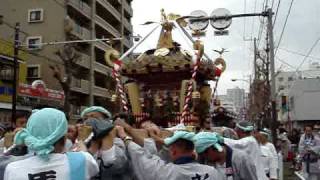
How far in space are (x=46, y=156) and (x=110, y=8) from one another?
4978 cm

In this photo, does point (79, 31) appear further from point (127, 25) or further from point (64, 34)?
point (127, 25)

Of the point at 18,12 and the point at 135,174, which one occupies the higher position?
the point at 18,12

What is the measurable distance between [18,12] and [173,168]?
3843cm

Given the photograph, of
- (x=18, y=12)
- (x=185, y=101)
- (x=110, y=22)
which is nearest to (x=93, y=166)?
(x=185, y=101)

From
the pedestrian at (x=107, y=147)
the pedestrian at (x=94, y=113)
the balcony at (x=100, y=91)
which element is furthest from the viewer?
the balcony at (x=100, y=91)

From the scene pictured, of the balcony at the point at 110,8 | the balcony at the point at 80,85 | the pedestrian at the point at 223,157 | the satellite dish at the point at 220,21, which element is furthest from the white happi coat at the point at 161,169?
the balcony at the point at 110,8

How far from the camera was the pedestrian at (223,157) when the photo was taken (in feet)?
14.2

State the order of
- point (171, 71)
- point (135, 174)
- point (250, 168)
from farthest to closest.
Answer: point (171, 71)
point (250, 168)
point (135, 174)

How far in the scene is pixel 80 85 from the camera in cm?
4209

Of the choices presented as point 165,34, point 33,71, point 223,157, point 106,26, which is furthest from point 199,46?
point 106,26

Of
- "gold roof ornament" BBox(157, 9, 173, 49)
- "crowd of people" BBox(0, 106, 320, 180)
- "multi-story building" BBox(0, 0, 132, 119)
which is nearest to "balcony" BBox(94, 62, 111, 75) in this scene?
"multi-story building" BBox(0, 0, 132, 119)

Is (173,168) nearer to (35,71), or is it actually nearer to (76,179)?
(76,179)

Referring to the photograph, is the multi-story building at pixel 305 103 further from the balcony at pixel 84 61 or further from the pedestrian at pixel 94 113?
the pedestrian at pixel 94 113

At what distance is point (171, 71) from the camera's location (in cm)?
895
